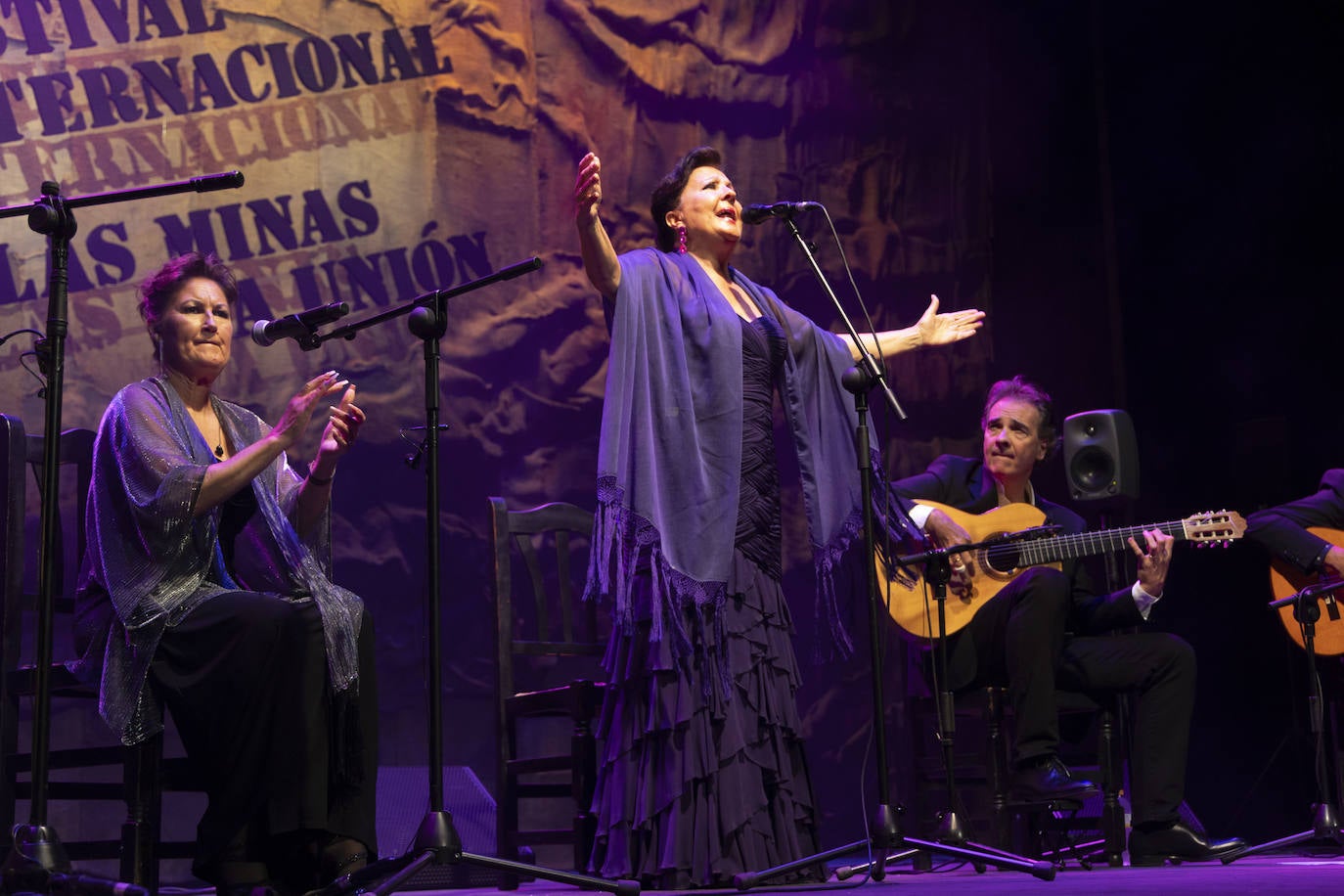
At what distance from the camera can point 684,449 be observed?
132 inches

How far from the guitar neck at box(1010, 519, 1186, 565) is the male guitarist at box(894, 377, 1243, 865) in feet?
0.11

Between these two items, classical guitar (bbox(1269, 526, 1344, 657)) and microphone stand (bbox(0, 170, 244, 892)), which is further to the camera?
classical guitar (bbox(1269, 526, 1344, 657))

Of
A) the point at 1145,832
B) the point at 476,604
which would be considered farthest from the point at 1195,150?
the point at 476,604

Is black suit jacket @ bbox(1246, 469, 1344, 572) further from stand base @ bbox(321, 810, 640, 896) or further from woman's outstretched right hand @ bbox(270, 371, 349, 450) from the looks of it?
woman's outstretched right hand @ bbox(270, 371, 349, 450)

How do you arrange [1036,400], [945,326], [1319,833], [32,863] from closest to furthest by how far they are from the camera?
[32,863], [1319,833], [945,326], [1036,400]

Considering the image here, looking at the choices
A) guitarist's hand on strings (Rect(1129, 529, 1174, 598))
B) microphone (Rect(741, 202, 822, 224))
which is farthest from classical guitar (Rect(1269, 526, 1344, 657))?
microphone (Rect(741, 202, 822, 224))

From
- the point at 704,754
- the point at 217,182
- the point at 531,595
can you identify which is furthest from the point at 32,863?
the point at 531,595

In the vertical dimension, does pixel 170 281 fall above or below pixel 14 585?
above

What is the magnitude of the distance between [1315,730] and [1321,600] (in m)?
0.56

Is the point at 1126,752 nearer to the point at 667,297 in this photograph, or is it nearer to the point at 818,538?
the point at 818,538

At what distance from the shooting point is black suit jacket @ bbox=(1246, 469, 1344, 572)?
4.29 m

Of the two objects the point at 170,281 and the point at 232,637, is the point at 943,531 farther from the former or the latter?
the point at 170,281

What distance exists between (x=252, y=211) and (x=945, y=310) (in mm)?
2581

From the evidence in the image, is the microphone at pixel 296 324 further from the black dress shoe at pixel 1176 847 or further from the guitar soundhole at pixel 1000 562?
the black dress shoe at pixel 1176 847
